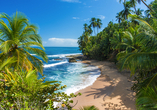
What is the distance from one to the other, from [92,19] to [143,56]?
4791 cm

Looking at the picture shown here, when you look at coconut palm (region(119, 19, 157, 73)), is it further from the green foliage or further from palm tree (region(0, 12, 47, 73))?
palm tree (region(0, 12, 47, 73))

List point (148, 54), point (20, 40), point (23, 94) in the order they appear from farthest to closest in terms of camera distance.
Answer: point (20, 40) → point (148, 54) → point (23, 94)

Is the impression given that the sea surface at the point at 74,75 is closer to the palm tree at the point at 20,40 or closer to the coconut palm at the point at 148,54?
the palm tree at the point at 20,40

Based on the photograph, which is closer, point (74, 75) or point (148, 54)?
point (148, 54)

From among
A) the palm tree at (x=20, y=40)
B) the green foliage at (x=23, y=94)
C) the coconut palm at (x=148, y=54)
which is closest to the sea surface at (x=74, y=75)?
the green foliage at (x=23, y=94)

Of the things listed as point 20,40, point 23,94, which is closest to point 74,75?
point 20,40

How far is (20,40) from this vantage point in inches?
210

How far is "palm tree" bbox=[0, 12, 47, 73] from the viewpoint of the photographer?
191 inches

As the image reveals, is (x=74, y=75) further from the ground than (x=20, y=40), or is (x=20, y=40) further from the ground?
(x=20, y=40)

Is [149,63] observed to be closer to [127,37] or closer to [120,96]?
[120,96]

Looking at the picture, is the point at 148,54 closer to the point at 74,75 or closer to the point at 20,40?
the point at 20,40

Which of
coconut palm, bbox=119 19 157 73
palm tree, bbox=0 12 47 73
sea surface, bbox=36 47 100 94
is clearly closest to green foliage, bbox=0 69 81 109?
sea surface, bbox=36 47 100 94

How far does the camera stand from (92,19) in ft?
161

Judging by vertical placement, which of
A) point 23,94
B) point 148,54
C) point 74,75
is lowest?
point 74,75
